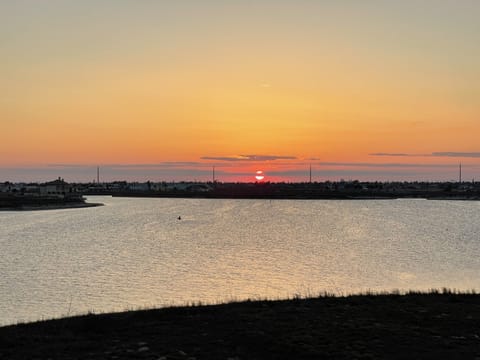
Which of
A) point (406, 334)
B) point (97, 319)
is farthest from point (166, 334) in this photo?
point (406, 334)

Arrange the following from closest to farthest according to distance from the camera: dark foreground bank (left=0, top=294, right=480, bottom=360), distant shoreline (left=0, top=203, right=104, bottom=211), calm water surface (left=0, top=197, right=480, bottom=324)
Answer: dark foreground bank (left=0, top=294, right=480, bottom=360)
calm water surface (left=0, top=197, right=480, bottom=324)
distant shoreline (left=0, top=203, right=104, bottom=211)

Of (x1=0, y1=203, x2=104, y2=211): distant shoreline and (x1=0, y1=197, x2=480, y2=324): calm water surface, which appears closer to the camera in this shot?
(x1=0, y1=197, x2=480, y2=324): calm water surface

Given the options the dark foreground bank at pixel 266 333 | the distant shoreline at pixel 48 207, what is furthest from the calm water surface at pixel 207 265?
the distant shoreline at pixel 48 207

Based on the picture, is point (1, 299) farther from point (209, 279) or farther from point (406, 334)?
point (406, 334)

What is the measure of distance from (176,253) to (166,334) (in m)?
43.5

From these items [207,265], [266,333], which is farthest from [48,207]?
[266,333]

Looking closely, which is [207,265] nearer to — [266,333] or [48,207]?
[266,333]

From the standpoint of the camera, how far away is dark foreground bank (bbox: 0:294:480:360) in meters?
13.0

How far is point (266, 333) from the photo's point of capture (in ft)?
48.7

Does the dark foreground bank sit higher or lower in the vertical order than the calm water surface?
higher

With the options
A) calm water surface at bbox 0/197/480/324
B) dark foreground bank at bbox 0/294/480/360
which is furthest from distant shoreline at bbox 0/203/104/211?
dark foreground bank at bbox 0/294/480/360

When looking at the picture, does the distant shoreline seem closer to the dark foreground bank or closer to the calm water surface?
the calm water surface

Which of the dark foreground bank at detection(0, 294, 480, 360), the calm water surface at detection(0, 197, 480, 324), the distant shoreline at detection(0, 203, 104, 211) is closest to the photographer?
the dark foreground bank at detection(0, 294, 480, 360)

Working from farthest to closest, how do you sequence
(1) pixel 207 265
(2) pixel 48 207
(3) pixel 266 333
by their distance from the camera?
(2) pixel 48 207, (1) pixel 207 265, (3) pixel 266 333
